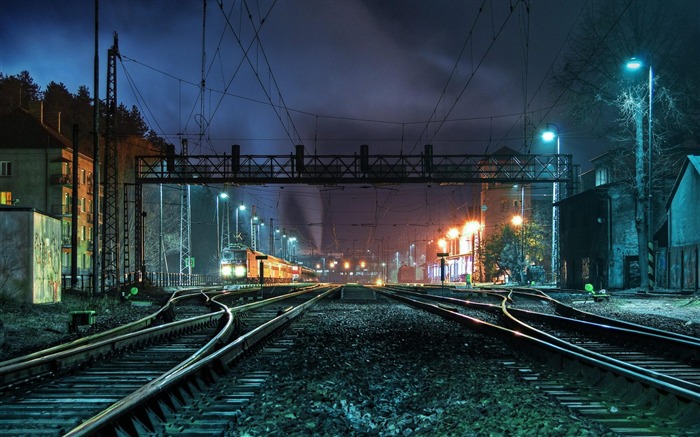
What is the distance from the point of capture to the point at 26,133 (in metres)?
62.8

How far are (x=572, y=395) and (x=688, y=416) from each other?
1.46 m

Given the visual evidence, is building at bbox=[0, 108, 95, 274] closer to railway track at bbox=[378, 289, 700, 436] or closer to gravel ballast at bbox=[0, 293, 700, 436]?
gravel ballast at bbox=[0, 293, 700, 436]

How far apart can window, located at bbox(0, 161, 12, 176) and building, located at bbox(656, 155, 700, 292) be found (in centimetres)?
5633

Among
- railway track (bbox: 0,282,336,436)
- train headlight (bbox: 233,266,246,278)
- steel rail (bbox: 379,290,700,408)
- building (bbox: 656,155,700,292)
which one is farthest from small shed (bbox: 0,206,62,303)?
train headlight (bbox: 233,266,246,278)

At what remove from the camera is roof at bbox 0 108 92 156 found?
6178 cm

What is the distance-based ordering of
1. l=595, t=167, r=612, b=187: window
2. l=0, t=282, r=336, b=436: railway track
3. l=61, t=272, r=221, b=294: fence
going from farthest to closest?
l=595, t=167, r=612, b=187: window
l=61, t=272, r=221, b=294: fence
l=0, t=282, r=336, b=436: railway track

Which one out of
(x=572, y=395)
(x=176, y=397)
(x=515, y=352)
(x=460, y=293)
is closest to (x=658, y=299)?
(x=460, y=293)

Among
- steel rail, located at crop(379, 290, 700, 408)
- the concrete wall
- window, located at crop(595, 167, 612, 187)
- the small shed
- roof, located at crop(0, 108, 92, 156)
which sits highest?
roof, located at crop(0, 108, 92, 156)

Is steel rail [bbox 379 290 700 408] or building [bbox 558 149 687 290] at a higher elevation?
building [bbox 558 149 687 290]

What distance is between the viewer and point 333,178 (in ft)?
129

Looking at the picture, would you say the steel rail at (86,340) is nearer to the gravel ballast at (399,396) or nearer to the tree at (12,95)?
the gravel ballast at (399,396)

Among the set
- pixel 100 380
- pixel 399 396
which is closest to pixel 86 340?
pixel 100 380

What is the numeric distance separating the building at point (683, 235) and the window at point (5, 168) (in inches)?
2218

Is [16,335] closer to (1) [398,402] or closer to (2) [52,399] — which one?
(2) [52,399]
